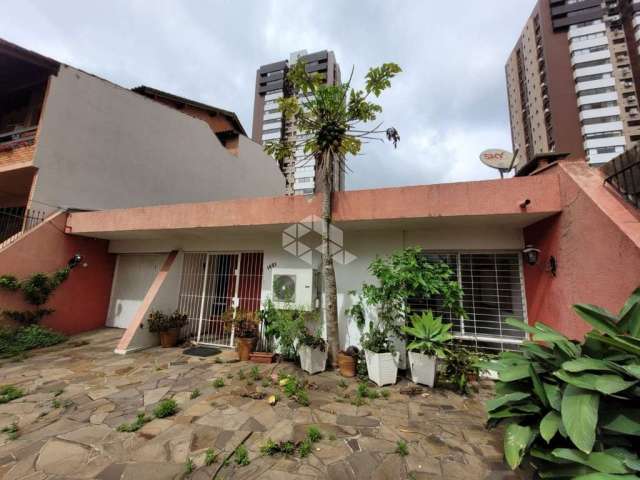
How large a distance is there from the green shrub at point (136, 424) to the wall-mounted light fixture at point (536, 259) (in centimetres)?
649

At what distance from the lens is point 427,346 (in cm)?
452

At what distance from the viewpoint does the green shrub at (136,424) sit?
330 centimetres

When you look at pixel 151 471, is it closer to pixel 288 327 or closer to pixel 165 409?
pixel 165 409

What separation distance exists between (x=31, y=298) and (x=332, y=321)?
7.94 metres

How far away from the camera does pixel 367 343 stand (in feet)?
16.6

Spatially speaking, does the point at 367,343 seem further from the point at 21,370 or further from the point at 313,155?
the point at 21,370

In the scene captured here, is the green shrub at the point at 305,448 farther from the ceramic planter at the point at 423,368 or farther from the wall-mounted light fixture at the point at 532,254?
the wall-mounted light fixture at the point at 532,254

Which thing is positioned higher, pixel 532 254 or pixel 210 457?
pixel 532 254

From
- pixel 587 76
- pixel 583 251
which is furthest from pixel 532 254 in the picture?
pixel 587 76

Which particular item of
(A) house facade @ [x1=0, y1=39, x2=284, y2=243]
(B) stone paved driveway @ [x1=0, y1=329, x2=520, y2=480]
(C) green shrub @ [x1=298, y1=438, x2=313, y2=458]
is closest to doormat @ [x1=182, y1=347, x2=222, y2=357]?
(B) stone paved driveway @ [x1=0, y1=329, x2=520, y2=480]

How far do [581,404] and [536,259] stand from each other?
10.9 feet

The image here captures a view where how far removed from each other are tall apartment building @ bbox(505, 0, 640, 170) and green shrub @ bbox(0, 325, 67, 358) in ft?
151

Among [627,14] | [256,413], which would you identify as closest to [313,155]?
[256,413]

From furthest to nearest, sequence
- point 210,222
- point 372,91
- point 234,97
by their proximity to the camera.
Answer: point 234,97 → point 210,222 → point 372,91
